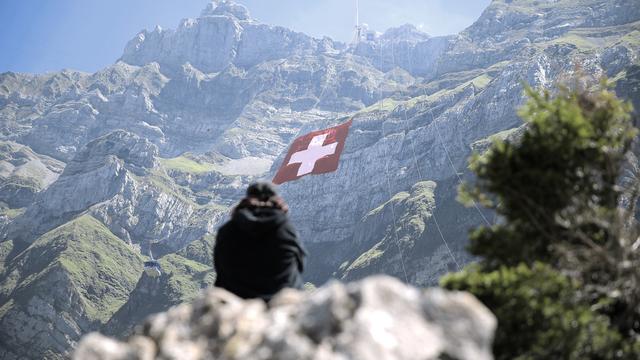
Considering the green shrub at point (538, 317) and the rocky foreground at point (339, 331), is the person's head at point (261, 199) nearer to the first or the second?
the rocky foreground at point (339, 331)

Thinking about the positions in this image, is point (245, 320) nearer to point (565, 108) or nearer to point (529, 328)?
point (529, 328)

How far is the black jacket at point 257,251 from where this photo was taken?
941 cm

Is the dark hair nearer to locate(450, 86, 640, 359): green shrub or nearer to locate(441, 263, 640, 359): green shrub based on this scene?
locate(450, 86, 640, 359): green shrub

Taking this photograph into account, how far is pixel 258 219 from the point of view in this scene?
368 inches

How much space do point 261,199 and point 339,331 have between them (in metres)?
3.89

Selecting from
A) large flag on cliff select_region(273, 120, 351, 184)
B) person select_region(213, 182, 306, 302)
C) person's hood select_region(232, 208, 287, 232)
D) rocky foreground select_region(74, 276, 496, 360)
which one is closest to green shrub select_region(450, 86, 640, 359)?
rocky foreground select_region(74, 276, 496, 360)

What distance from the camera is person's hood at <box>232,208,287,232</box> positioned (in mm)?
9312

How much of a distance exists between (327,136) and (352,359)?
38715 mm

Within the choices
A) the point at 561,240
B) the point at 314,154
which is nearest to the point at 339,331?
the point at 561,240

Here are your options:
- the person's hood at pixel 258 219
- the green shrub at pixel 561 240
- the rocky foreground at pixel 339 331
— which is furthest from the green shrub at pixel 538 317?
the person's hood at pixel 258 219

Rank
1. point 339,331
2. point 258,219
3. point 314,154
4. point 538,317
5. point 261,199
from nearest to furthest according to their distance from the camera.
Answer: point 339,331
point 258,219
point 538,317
point 261,199
point 314,154

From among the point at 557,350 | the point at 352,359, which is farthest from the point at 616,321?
the point at 352,359

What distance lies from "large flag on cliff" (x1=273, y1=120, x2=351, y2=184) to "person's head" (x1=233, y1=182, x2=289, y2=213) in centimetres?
3205

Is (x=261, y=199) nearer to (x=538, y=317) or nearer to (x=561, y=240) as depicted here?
(x=538, y=317)
